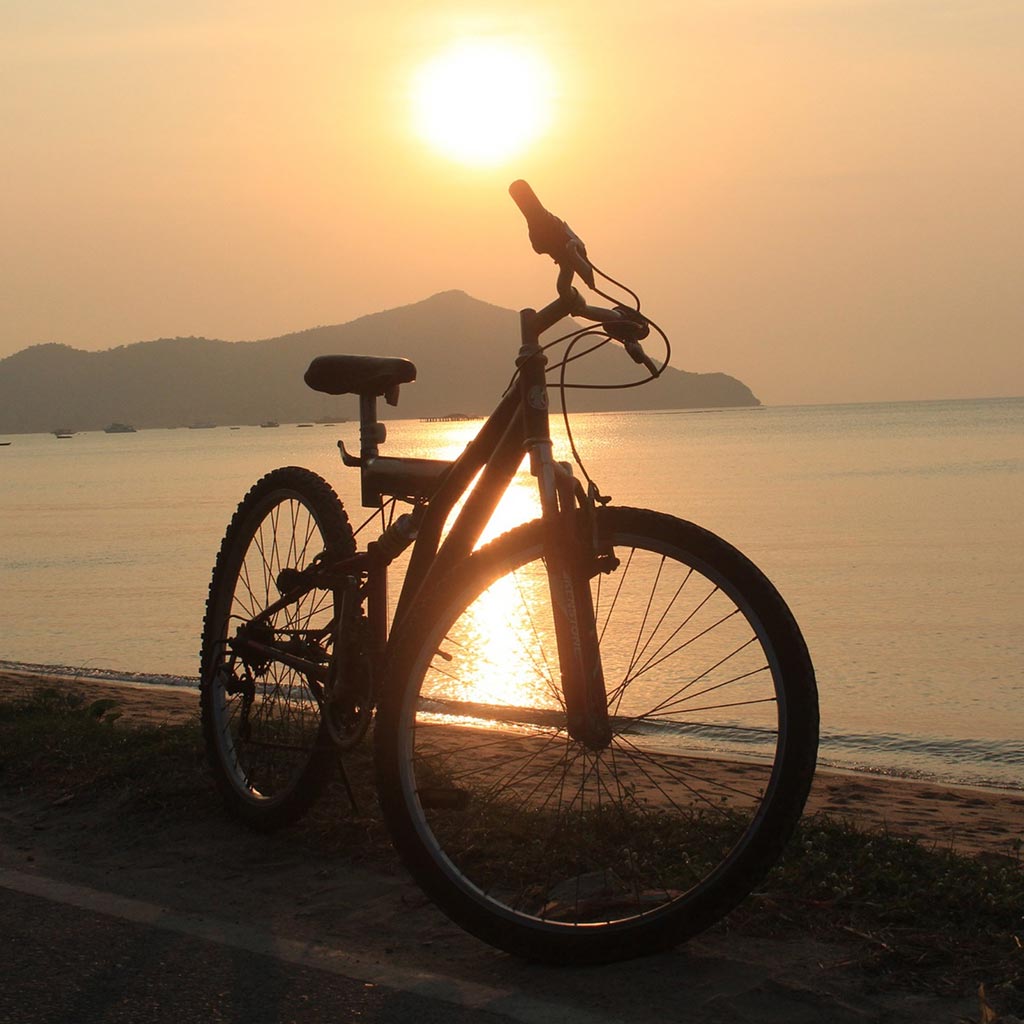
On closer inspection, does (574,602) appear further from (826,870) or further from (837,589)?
(837,589)

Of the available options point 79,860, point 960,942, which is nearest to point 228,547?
point 79,860

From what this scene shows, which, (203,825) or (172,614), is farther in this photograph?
(172,614)

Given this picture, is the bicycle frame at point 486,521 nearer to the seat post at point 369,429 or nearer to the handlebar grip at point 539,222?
the seat post at point 369,429

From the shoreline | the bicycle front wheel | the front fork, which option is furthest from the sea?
the front fork

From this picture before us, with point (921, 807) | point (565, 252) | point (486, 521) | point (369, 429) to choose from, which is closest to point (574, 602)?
point (486, 521)

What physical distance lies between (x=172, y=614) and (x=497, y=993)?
1345cm

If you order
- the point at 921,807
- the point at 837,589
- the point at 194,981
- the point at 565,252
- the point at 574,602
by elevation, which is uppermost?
the point at 565,252

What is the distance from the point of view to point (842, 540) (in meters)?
24.1

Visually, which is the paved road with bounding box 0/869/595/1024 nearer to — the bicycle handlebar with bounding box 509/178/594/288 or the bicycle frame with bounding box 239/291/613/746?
the bicycle frame with bounding box 239/291/613/746

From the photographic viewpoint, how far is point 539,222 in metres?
3.82

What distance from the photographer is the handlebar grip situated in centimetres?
382

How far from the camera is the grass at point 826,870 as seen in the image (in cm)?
335

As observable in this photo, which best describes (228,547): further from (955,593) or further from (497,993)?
(955,593)

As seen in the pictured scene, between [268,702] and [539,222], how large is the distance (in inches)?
95.2
